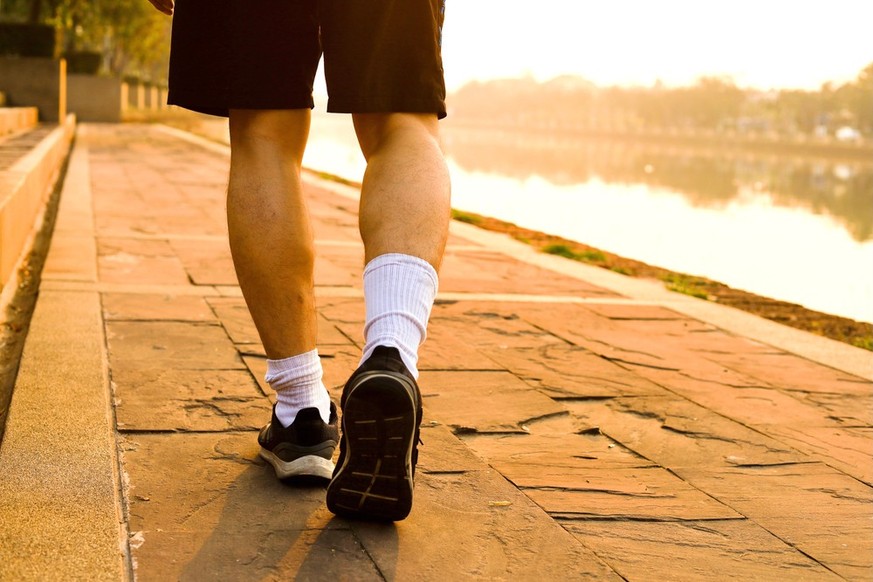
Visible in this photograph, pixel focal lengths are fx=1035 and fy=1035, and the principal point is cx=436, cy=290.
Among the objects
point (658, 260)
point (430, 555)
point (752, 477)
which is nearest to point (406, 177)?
point (430, 555)

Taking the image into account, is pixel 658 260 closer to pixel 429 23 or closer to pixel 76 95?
pixel 429 23

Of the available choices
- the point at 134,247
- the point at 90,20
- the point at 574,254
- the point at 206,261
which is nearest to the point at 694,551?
the point at 206,261

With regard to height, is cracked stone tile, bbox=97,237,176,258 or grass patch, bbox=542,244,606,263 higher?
cracked stone tile, bbox=97,237,176,258

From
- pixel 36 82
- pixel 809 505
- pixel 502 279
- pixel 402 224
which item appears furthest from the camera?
pixel 36 82

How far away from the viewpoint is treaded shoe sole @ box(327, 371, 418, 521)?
134 centimetres

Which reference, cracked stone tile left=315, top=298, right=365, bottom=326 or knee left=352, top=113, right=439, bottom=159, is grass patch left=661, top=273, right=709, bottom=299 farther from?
knee left=352, top=113, right=439, bottom=159

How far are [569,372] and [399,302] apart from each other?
1.32 metres

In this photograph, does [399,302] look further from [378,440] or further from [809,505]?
[809,505]

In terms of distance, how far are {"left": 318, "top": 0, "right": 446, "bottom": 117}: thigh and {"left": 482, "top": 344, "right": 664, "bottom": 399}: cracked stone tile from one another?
3.64 feet

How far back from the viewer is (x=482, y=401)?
2.32 metres

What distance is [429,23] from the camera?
150 centimetres

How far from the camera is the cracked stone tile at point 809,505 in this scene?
62.1 inches

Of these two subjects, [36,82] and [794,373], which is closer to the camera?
[794,373]

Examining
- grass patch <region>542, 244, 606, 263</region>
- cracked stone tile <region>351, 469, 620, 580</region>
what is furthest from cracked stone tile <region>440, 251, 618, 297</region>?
cracked stone tile <region>351, 469, 620, 580</region>
